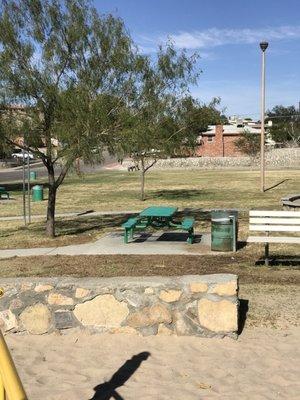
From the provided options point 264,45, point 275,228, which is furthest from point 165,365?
point 264,45

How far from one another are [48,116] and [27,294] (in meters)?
6.62

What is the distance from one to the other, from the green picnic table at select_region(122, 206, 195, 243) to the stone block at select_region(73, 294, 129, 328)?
225 inches

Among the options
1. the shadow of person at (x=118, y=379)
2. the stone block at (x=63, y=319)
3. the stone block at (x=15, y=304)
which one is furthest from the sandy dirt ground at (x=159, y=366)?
the stone block at (x=15, y=304)

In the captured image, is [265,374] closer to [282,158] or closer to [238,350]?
[238,350]

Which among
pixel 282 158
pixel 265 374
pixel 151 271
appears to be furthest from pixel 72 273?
pixel 282 158

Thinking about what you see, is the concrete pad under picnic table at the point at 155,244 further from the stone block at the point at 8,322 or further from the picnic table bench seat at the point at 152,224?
Result: the stone block at the point at 8,322

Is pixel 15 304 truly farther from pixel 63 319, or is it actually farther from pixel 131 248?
pixel 131 248

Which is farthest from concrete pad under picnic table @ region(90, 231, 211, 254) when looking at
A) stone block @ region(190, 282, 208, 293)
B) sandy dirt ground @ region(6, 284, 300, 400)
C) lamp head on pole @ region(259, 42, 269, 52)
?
lamp head on pole @ region(259, 42, 269, 52)

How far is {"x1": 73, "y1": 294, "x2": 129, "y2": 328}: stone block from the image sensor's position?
18.7ft

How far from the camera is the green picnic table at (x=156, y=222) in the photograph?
11.5 meters

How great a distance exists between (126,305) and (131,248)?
5339 mm

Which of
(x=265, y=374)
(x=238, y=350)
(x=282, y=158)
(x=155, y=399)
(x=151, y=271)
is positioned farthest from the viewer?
(x=282, y=158)

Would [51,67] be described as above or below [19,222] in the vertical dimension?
above

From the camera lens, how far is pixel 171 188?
1166 inches
